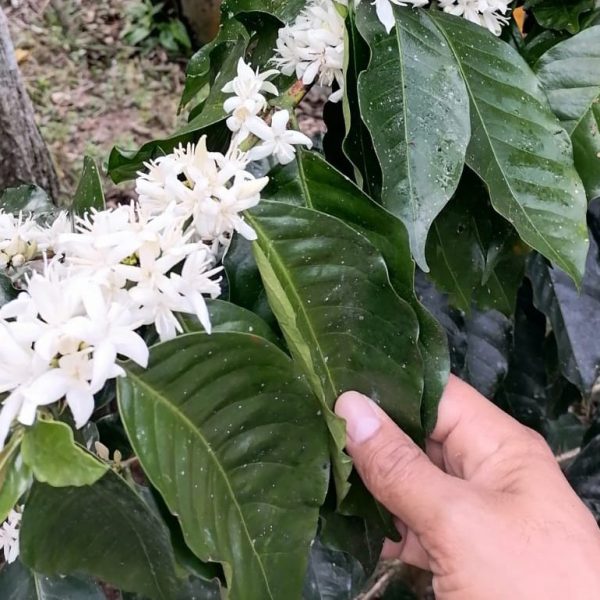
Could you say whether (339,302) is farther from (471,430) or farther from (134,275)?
(471,430)

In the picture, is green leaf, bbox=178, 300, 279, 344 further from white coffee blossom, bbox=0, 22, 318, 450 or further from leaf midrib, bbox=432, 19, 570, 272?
leaf midrib, bbox=432, 19, 570, 272

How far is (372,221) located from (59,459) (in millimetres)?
294

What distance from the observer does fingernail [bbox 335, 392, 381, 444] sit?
555 millimetres

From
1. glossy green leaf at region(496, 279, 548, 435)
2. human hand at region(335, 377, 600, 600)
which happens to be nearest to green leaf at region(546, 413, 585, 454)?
glossy green leaf at region(496, 279, 548, 435)

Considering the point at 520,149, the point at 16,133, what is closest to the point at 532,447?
the point at 520,149

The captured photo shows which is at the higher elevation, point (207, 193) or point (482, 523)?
point (207, 193)

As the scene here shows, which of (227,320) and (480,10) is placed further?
(480,10)

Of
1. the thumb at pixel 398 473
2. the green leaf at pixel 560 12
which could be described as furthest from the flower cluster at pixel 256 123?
the green leaf at pixel 560 12

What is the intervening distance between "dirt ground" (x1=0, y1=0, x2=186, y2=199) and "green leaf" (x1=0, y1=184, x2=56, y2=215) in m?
1.66

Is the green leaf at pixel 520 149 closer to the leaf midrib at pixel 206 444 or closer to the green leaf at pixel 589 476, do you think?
the leaf midrib at pixel 206 444

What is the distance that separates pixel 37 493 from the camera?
1.53 feet

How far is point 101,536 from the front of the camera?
52 centimetres

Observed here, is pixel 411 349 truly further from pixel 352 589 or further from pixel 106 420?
pixel 352 589

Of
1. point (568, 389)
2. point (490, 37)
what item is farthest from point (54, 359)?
point (568, 389)
